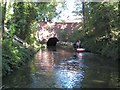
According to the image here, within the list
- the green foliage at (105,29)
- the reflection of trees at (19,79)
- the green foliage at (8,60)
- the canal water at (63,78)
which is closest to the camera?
the reflection of trees at (19,79)

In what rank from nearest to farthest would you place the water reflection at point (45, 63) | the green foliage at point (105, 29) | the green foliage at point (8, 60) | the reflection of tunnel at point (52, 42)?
the green foliage at point (8, 60), the water reflection at point (45, 63), the green foliage at point (105, 29), the reflection of tunnel at point (52, 42)

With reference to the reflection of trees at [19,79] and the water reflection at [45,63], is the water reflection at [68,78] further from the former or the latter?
the water reflection at [45,63]

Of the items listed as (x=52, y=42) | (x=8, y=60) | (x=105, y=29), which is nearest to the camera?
(x=8, y=60)

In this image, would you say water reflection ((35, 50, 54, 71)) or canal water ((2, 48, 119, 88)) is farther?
water reflection ((35, 50, 54, 71))

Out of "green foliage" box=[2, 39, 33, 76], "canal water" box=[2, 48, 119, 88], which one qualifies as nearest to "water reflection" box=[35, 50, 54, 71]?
"canal water" box=[2, 48, 119, 88]

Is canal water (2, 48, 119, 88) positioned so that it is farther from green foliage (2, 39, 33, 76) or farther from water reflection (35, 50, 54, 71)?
water reflection (35, 50, 54, 71)

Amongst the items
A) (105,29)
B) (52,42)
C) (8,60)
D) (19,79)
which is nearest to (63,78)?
(19,79)

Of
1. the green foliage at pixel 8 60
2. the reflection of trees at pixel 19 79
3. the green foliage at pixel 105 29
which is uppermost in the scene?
the green foliage at pixel 105 29

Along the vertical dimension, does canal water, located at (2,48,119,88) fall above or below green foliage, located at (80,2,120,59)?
below

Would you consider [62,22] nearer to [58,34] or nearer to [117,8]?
[58,34]

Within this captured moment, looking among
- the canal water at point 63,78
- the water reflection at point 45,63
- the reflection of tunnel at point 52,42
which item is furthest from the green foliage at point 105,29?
the reflection of tunnel at point 52,42

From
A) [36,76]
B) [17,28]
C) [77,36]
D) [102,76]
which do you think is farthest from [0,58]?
[77,36]

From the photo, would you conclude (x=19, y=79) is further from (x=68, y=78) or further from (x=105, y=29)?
(x=105, y=29)

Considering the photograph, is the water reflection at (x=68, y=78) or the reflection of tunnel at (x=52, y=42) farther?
the reflection of tunnel at (x=52, y=42)
